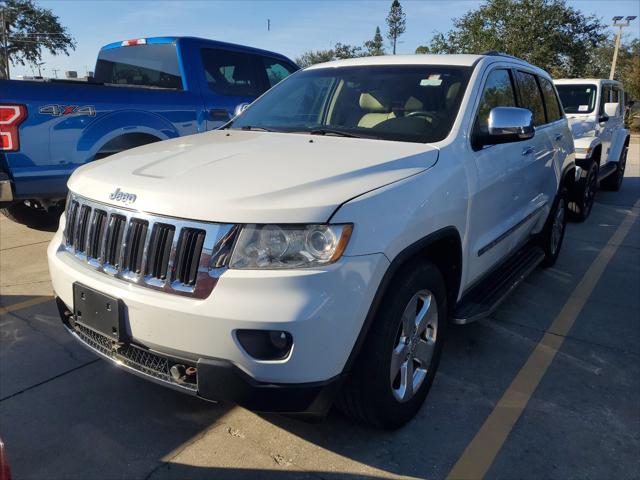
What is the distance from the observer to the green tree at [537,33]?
2658cm

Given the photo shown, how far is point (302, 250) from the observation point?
214cm

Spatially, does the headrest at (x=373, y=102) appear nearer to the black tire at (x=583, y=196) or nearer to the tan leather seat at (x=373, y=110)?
the tan leather seat at (x=373, y=110)

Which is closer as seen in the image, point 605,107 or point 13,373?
point 13,373

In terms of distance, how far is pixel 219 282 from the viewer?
2113mm

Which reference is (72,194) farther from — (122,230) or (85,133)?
(85,133)

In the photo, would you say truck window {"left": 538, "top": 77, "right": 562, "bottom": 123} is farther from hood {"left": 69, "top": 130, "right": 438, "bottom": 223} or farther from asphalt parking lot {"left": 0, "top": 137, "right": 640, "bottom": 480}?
hood {"left": 69, "top": 130, "right": 438, "bottom": 223}

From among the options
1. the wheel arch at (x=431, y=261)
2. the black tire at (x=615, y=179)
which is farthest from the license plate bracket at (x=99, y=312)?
the black tire at (x=615, y=179)

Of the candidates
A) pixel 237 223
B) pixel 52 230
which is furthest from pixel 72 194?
pixel 52 230

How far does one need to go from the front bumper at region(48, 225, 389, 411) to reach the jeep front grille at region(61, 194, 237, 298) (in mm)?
62

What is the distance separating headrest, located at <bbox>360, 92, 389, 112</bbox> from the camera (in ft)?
11.3

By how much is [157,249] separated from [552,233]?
14.0ft

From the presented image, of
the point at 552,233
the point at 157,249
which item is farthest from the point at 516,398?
the point at 552,233

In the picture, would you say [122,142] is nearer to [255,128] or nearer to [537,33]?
[255,128]

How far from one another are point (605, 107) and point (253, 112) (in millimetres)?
7208
